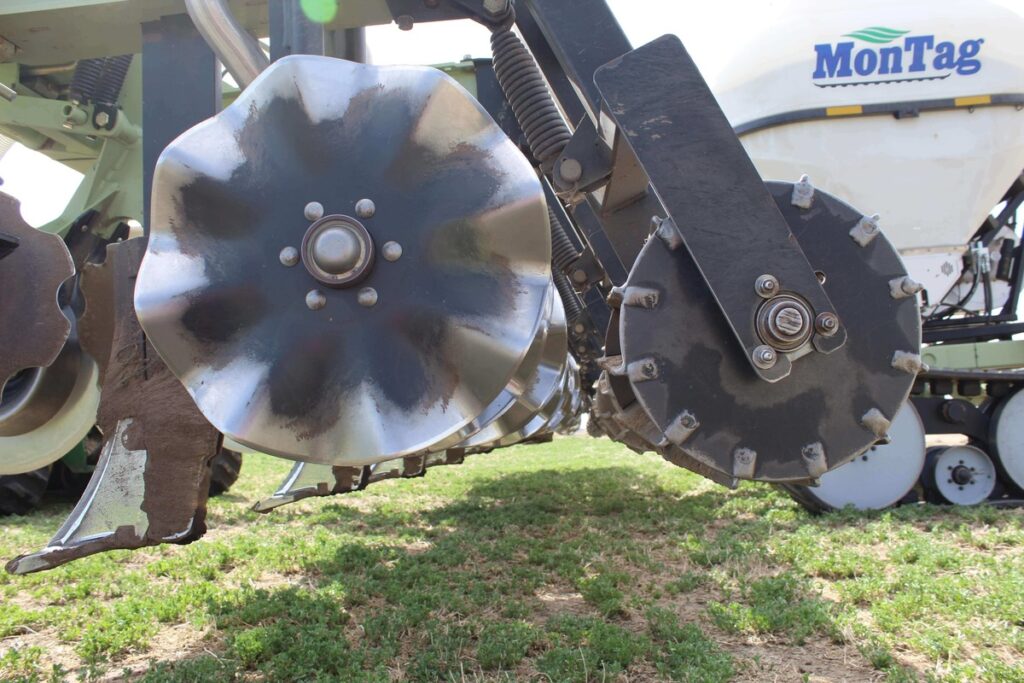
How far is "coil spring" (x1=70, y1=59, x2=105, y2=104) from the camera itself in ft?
14.3

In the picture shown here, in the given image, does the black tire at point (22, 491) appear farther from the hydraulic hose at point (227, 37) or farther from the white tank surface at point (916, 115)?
the white tank surface at point (916, 115)

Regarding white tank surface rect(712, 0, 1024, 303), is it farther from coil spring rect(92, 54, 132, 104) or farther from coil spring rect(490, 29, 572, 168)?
coil spring rect(92, 54, 132, 104)

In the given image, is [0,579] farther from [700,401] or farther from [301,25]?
[700,401]

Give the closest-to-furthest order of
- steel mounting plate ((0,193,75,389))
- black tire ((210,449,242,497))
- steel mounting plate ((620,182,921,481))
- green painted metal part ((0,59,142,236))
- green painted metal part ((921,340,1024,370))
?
steel mounting plate ((620,182,921,481)) → steel mounting plate ((0,193,75,389)) → green painted metal part ((0,59,142,236)) → green painted metal part ((921,340,1024,370)) → black tire ((210,449,242,497))

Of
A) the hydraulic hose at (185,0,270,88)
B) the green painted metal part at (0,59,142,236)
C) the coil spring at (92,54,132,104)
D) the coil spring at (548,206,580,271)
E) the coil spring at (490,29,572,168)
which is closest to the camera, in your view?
the hydraulic hose at (185,0,270,88)

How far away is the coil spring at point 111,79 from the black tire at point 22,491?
2.76 m

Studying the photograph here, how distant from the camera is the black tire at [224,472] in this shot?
6254 millimetres

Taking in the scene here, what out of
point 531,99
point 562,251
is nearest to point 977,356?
point 562,251

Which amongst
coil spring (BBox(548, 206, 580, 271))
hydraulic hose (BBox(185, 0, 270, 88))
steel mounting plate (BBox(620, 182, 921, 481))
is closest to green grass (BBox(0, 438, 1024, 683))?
steel mounting plate (BBox(620, 182, 921, 481))

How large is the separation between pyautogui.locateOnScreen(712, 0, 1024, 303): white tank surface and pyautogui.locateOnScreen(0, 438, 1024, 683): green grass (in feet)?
7.08

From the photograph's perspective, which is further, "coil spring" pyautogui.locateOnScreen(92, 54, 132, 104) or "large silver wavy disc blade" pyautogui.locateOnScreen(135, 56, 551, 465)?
"coil spring" pyautogui.locateOnScreen(92, 54, 132, 104)

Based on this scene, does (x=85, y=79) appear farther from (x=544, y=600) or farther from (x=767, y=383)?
(x=767, y=383)

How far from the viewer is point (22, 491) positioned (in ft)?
18.6

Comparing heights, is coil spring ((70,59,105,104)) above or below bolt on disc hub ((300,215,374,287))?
above
